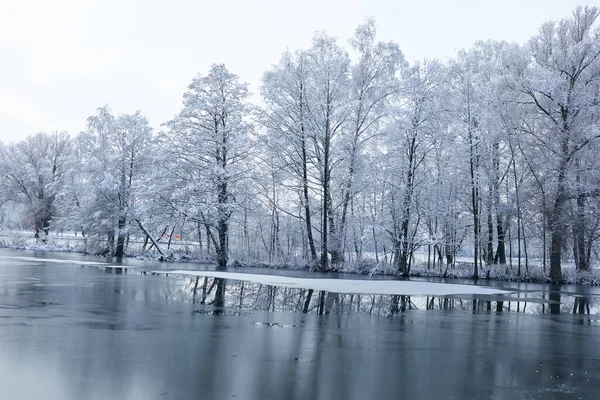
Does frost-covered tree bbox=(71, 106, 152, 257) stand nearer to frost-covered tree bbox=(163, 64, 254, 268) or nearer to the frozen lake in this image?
frost-covered tree bbox=(163, 64, 254, 268)

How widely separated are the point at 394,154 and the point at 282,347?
22389mm

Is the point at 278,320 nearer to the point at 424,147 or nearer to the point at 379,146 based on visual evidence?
the point at 424,147

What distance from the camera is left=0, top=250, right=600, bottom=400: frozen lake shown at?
621 centimetres

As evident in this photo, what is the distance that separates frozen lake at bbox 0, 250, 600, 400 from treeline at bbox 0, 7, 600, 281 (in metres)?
12.9

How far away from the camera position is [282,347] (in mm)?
8477

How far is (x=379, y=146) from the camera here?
33.3 m

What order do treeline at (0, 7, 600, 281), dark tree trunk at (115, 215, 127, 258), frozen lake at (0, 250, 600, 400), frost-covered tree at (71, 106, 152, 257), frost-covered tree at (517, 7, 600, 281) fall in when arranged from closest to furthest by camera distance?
frozen lake at (0, 250, 600, 400), frost-covered tree at (517, 7, 600, 281), treeline at (0, 7, 600, 281), frost-covered tree at (71, 106, 152, 257), dark tree trunk at (115, 215, 127, 258)

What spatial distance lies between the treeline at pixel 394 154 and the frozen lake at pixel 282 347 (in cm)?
1292

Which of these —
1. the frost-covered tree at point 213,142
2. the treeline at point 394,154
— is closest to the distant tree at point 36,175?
the treeline at point 394,154

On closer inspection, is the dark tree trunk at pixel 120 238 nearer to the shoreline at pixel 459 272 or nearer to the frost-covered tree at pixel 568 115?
the shoreline at pixel 459 272

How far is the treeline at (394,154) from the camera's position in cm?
2683

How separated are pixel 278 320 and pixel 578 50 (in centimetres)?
2392

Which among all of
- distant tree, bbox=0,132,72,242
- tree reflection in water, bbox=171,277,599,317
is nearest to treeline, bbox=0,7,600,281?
tree reflection in water, bbox=171,277,599,317

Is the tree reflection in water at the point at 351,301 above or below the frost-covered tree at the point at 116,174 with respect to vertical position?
below
